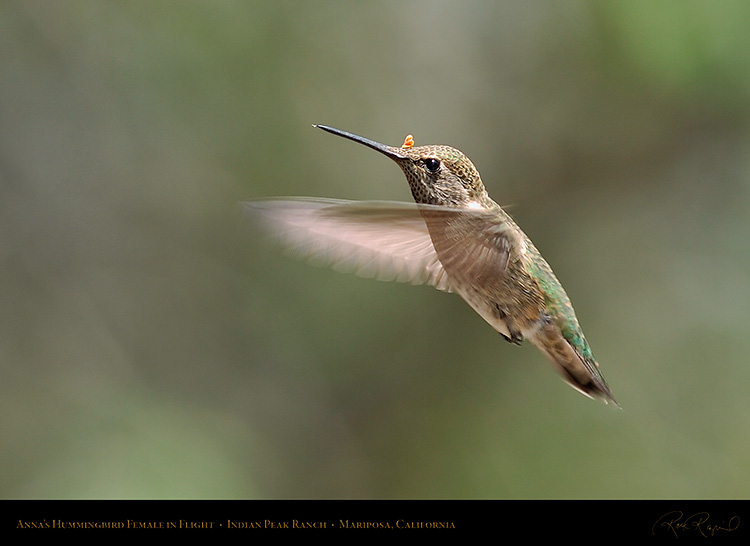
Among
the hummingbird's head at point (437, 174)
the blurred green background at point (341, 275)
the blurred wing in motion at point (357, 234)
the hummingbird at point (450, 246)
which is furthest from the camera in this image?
the blurred green background at point (341, 275)

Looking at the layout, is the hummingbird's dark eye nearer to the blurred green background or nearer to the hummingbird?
the hummingbird

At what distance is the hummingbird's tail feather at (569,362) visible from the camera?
1377 millimetres

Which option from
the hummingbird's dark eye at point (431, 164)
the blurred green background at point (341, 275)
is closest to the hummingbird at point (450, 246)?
the hummingbird's dark eye at point (431, 164)

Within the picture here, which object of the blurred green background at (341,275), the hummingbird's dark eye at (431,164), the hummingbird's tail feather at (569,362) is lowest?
the blurred green background at (341,275)

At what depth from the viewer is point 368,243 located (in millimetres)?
1322

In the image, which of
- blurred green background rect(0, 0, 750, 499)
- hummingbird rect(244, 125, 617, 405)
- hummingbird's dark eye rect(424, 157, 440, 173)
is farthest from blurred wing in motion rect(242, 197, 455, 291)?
blurred green background rect(0, 0, 750, 499)

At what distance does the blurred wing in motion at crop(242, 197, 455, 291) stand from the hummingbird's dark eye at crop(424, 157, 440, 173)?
0.11 meters

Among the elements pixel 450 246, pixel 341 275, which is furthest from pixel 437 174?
pixel 341 275

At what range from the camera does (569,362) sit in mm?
1395

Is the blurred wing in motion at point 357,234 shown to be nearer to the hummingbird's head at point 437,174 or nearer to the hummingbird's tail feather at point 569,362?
the hummingbird's head at point 437,174

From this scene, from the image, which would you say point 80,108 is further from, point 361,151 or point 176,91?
point 361,151

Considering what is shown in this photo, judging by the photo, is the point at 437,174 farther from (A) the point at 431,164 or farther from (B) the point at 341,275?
(B) the point at 341,275

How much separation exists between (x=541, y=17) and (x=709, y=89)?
0.67m

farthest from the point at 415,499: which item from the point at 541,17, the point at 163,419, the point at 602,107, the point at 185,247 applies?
the point at 541,17
